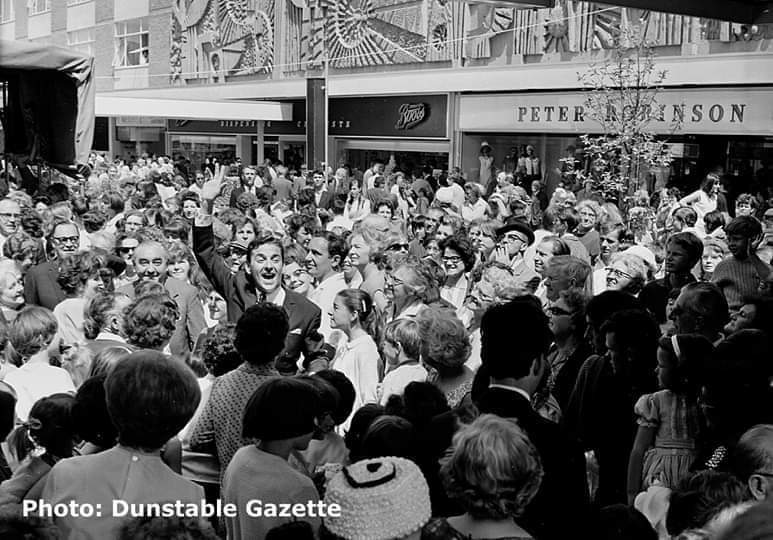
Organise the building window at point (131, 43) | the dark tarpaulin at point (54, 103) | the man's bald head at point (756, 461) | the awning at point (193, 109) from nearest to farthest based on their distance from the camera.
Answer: the man's bald head at point (756, 461) < the dark tarpaulin at point (54, 103) < the awning at point (193, 109) < the building window at point (131, 43)

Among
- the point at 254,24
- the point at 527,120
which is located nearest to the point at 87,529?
the point at 527,120

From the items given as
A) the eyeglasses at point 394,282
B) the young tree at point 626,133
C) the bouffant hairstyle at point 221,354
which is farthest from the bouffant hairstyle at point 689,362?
the young tree at point 626,133

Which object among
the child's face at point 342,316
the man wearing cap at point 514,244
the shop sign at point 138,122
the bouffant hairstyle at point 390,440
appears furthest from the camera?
the shop sign at point 138,122

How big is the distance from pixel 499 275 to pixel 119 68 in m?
43.1

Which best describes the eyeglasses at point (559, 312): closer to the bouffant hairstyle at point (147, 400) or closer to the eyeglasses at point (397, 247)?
the eyeglasses at point (397, 247)

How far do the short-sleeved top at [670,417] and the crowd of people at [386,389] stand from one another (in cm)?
1

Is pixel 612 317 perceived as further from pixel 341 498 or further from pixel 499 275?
pixel 341 498

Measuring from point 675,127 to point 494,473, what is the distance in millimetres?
18769

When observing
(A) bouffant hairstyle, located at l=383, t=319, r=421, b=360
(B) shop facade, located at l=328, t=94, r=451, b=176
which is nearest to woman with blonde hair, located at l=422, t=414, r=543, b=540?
(A) bouffant hairstyle, located at l=383, t=319, r=421, b=360

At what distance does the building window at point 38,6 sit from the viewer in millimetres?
51812

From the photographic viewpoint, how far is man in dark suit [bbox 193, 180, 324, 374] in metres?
6.68

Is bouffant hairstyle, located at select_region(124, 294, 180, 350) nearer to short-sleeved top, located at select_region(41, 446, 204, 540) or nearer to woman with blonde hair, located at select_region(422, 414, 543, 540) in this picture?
short-sleeved top, located at select_region(41, 446, 204, 540)

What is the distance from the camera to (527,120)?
25.8 meters

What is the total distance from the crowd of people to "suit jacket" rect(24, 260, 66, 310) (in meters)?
0.02
